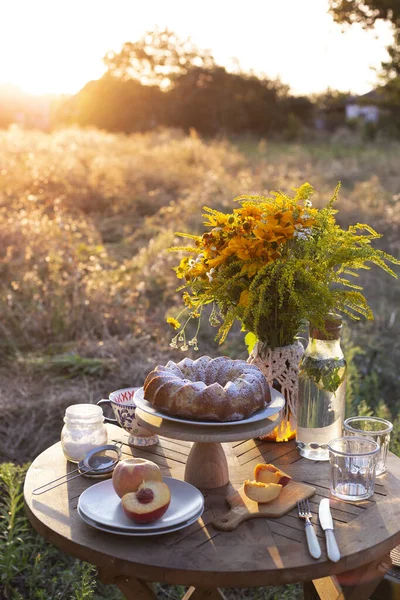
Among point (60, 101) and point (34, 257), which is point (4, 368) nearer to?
point (34, 257)

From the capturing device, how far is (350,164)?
12.0 metres

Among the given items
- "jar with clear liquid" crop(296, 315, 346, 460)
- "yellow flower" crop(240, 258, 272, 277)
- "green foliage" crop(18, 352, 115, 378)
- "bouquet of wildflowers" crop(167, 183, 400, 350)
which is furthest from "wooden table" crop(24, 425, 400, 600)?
"green foliage" crop(18, 352, 115, 378)

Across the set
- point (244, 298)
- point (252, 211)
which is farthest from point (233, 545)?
point (252, 211)

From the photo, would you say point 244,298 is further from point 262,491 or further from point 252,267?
point 262,491

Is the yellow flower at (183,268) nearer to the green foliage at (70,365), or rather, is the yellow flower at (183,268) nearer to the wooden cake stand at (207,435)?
the wooden cake stand at (207,435)

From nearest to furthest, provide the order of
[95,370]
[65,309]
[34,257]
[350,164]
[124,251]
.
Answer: [95,370] → [65,309] → [34,257] → [124,251] → [350,164]

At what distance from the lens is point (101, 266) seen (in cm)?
627

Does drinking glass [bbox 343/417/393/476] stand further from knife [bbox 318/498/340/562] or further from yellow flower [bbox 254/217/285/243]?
yellow flower [bbox 254/217/285/243]

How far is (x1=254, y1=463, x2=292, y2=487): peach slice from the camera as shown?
184cm

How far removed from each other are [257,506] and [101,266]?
4.72 meters

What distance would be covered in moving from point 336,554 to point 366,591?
11.8 inches

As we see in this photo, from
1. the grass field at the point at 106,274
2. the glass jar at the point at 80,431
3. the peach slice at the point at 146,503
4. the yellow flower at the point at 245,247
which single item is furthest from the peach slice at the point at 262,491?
the grass field at the point at 106,274

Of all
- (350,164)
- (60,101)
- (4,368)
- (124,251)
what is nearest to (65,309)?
(4,368)

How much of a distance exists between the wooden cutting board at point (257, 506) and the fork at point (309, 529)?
2cm
